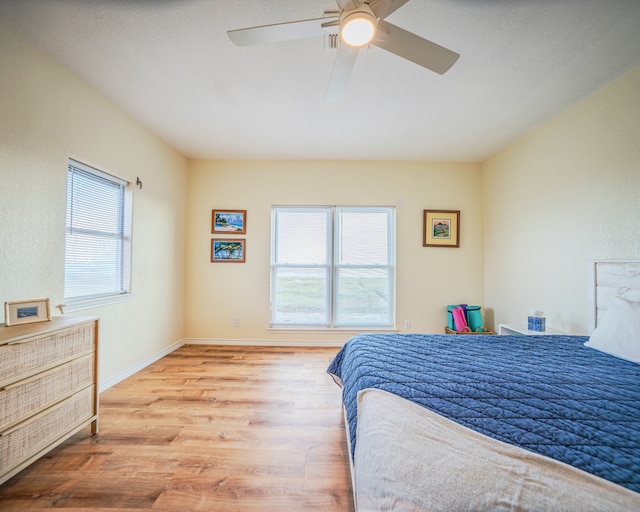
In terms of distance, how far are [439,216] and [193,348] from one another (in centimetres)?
384

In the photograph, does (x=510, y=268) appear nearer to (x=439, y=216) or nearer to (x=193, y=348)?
(x=439, y=216)

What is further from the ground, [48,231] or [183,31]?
[183,31]

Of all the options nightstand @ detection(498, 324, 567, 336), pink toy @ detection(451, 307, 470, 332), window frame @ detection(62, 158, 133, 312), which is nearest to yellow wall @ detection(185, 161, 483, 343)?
pink toy @ detection(451, 307, 470, 332)

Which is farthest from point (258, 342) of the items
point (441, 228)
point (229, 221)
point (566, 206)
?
point (566, 206)

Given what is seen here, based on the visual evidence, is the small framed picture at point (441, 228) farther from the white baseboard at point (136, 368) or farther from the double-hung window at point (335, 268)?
the white baseboard at point (136, 368)

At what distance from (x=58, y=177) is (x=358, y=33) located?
232cm

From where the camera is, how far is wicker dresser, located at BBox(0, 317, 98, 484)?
1.38 meters

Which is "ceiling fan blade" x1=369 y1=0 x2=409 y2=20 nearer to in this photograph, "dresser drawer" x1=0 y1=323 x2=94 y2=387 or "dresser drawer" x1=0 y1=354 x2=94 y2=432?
"dresser drawer" x1=0 y1=323 x2=94 y2=387

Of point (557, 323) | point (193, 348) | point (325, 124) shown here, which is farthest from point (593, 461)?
point (193, 348)

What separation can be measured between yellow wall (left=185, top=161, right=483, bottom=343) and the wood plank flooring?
119cm

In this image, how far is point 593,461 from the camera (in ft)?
2.64

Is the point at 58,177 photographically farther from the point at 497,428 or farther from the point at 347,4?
the point at 497,428

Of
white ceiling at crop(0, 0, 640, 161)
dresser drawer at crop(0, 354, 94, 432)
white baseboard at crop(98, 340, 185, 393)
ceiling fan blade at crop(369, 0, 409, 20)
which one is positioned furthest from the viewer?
white baseboard at crop(98, 340, 185, 393)

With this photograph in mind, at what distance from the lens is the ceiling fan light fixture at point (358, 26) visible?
49.7 inches
